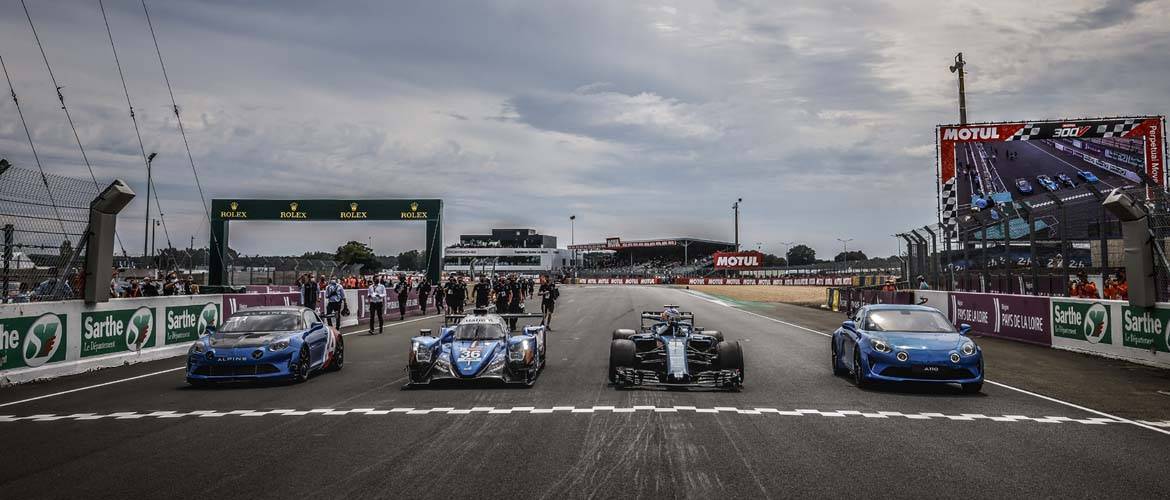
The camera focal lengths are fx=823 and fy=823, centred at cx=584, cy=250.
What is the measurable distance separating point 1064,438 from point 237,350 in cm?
989

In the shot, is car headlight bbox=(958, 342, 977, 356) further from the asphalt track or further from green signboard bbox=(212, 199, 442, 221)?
green signboard bbox=(212, 199, 442, 221)

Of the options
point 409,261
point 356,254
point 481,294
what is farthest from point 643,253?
point 481,294

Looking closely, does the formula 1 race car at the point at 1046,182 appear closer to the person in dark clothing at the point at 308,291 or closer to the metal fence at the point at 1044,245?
the metal fence at the point at 1044,245

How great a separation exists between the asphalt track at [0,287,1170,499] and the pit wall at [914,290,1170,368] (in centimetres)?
501

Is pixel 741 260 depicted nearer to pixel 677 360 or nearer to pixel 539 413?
pixel 677 360

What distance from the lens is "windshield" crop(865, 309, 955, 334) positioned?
11.6 meters

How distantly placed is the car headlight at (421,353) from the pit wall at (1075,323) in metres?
11.9

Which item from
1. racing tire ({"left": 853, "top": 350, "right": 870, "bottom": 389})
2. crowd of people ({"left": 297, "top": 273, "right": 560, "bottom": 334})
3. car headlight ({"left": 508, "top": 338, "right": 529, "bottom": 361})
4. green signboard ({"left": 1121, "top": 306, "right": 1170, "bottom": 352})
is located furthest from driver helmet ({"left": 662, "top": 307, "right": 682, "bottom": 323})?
green signboard ({"left": 1121, "top": 306, "right": 1170, "bottom": 352})

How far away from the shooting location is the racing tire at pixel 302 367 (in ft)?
38.2

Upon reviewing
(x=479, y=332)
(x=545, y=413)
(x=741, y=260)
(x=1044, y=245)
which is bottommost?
(x=545, y=413)

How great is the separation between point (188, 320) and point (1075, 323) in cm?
1790

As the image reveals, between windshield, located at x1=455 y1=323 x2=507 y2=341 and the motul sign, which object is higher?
the motul sign

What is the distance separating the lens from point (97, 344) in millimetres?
13875

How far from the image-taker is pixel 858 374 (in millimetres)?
11164
